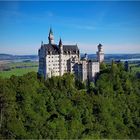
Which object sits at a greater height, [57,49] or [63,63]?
[57,49]

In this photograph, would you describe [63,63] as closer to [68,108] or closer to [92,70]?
[92,70]

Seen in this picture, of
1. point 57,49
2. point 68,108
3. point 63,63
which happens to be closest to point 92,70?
point 63,63

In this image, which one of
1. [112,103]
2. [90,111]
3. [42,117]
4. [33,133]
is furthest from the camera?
[112,103]

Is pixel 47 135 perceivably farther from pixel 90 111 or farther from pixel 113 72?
pixel 113 72

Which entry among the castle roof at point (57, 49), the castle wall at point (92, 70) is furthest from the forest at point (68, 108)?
the castle roof at point (57, 49)

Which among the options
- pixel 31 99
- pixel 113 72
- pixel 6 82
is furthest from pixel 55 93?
pixel 113 72

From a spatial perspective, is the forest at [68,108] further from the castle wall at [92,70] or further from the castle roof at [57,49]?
the castle roof at [57,49]
